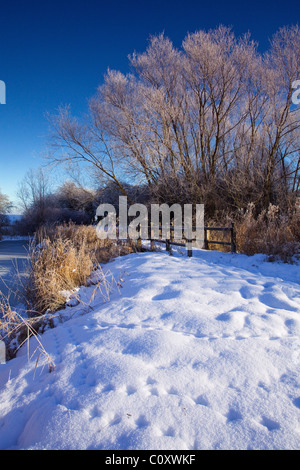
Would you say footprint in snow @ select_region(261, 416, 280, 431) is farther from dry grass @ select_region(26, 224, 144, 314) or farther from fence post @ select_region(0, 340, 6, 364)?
dry grass @ select_region(26, 224, 144, 314)

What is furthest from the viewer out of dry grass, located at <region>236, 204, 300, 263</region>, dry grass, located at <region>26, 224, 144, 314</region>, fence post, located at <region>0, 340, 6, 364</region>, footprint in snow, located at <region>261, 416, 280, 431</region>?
dry grass, located at <region>236, 204, 300, 263</region>

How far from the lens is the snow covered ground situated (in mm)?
1579

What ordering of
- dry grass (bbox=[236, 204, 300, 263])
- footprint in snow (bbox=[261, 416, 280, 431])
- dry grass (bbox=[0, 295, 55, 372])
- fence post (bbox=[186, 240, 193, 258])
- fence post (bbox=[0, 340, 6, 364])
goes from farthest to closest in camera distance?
fence post (bbox=[186, 240, 193, 258]) → dry grass (bbox=[236, 204, 300, 263]) → dry grass (bbox=[0, 295, 55, 372]) → fence post (bbox=[0, 340, 6, 364]) → footprint in snow (bbox=[261, 416, 280, 431])

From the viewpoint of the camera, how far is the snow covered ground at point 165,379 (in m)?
1.58

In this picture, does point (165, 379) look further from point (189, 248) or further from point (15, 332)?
point (189, 248)

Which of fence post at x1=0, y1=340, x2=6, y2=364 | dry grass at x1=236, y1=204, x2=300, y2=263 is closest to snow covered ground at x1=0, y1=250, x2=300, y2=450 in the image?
fence post at x1=0, y1=340, x2=6, y2=364

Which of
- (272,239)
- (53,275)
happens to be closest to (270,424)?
(53,275)

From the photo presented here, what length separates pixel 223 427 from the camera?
1581mm

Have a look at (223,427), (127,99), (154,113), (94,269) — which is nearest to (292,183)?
(154,113)

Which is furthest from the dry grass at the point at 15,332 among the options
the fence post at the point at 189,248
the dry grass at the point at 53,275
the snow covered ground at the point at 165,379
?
the fence post at the point at 189,248

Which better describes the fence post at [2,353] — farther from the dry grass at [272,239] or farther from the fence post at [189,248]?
the dry grass at [272,239]

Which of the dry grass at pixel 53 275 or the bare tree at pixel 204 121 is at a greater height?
the bare tree at pixel 204 121
